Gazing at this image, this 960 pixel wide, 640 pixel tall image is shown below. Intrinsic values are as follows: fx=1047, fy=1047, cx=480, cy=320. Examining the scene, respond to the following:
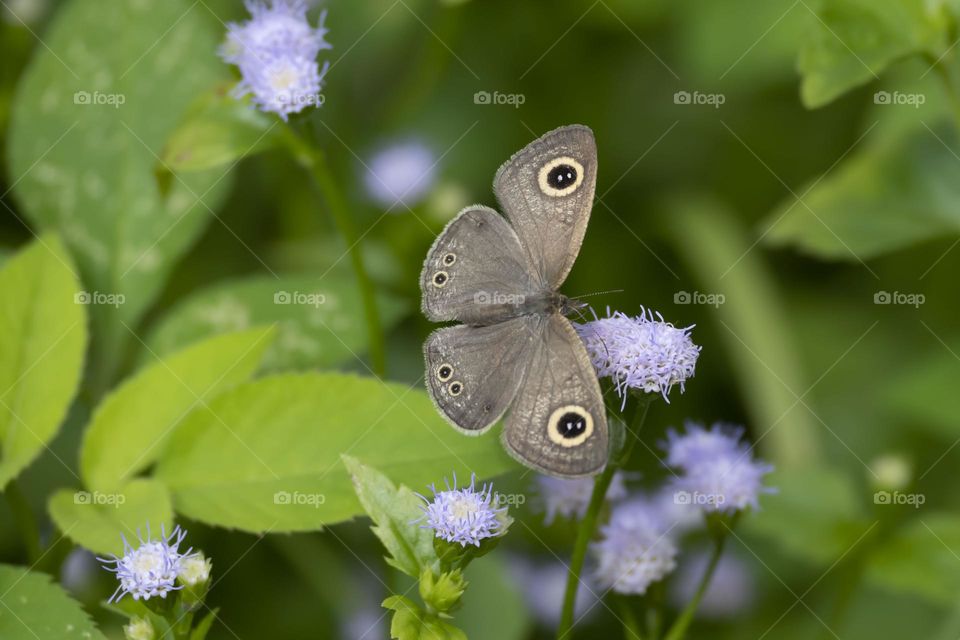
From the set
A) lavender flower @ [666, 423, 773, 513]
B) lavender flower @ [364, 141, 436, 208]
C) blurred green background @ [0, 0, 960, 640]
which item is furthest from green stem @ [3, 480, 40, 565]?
lavender flower @ [364, 141, 436, 208]

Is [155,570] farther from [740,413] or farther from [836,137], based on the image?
[836,137]

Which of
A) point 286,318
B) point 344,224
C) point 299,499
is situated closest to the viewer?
point 299,499

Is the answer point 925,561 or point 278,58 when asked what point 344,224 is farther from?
point 925,561

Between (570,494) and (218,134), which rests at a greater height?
(218,134)

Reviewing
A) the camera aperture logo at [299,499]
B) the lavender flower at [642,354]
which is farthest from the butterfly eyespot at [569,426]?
the camera aperture logo at [299,499]

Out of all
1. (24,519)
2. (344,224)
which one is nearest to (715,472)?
(344,224)

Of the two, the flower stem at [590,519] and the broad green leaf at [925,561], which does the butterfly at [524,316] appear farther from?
the broad green leaf at [925,561]

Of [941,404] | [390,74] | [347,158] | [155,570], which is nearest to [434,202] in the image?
[347,158]
